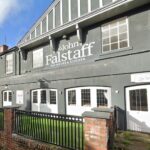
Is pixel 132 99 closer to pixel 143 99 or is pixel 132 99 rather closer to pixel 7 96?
pixel 143 99

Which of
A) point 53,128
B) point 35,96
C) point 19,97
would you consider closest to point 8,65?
point 19,97

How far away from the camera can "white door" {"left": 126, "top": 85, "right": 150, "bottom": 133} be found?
9703 millimetres

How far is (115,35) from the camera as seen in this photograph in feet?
38.8

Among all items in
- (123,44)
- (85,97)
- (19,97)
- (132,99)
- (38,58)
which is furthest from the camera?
(19,97)

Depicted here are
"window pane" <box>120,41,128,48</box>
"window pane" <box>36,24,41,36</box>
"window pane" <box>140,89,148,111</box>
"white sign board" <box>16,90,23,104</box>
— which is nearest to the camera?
"window pane" <box>140,89,148,111</box>

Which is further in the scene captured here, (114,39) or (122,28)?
(114,39)

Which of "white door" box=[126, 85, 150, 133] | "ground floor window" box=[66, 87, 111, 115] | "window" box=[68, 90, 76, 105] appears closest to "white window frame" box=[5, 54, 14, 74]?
"ground floor window" box=[66, 87, 111, 115]

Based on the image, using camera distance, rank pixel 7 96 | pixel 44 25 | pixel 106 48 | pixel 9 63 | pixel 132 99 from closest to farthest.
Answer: pixel 132 99
pixel 106 48
pixel 44 25
pixel 7 96
pixel 9 63

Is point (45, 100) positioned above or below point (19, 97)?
below

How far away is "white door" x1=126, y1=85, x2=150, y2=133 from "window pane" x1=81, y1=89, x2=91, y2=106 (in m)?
2.67

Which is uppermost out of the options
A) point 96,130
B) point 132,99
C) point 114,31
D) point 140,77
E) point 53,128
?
point 114,31

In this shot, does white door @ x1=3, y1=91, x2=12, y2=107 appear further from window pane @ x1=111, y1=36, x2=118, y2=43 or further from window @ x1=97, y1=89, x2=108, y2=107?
window pane @ x1=111, y1=36, x2=118, y2=43

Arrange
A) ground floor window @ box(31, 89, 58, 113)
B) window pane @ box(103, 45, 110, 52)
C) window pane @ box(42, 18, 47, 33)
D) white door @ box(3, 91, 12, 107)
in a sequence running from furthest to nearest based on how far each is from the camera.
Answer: white door @ box(3, 91, 12, 107) < window pane @ box(42, 18, 47, 33) < ground floor window @ box(31, 89, 58, 113) < window pane @ box(103, 45, 110, 52)

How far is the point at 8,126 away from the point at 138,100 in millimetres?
6138
